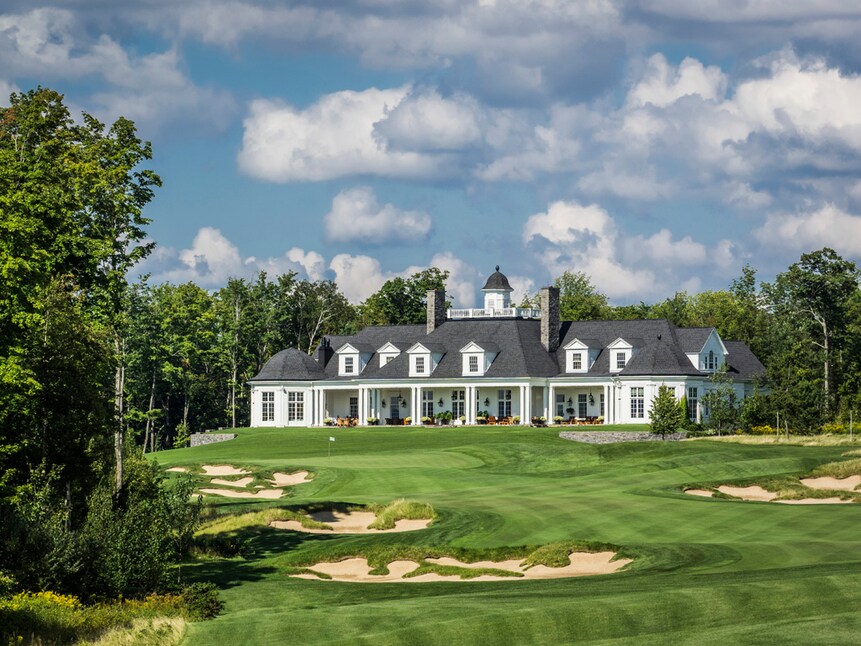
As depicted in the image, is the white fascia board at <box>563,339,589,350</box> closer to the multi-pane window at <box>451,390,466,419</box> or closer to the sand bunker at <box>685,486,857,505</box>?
the multi-pane window at <box>451,390,466,419</box>

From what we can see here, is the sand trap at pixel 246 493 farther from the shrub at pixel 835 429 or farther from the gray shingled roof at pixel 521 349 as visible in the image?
the gray shingled roof at pixel 521 349

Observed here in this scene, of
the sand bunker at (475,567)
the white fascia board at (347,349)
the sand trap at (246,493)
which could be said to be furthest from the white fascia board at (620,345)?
the sand bunker at (475,567)

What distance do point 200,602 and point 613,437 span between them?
1843 inches

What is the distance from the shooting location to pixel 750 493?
43.9 m

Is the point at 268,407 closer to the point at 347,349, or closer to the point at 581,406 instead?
the point at 347,349

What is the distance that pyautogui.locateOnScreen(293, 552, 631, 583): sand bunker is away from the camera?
1120 inches

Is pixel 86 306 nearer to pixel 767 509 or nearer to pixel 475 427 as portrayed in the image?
pixel 767 509

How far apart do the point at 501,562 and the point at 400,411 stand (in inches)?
2354

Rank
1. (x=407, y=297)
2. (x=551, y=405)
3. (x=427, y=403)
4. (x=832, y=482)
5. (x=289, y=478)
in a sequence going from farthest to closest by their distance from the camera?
(x=407, y=297), (x=427, y=403), (x=551, y=405), (x=289, y=478), (x=832, y=482)

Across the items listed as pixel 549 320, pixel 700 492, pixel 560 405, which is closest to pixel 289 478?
pixel 700 492

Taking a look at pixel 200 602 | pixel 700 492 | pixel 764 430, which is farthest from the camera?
pixel 764 430

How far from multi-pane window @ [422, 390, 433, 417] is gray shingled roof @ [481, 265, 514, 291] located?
1100 cm

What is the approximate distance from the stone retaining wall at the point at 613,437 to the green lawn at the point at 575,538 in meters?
7.46

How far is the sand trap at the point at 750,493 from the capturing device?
4319cm
